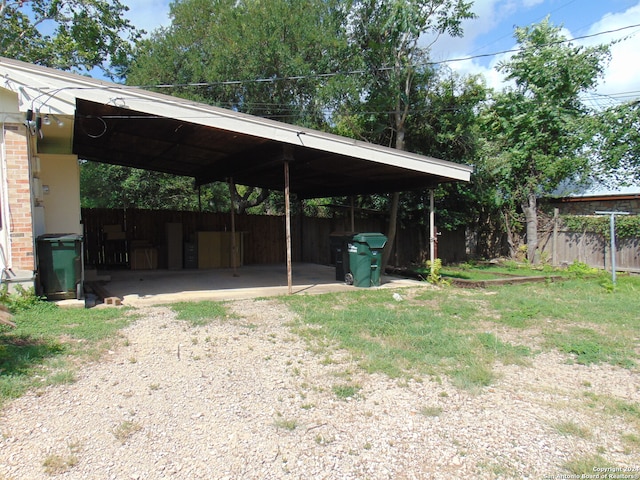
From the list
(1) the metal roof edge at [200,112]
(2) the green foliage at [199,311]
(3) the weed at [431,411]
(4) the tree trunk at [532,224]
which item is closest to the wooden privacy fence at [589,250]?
(4) the tree trunk at [532,224]

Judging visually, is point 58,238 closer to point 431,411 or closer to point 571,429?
point 431,411

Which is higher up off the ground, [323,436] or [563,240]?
[563,240]

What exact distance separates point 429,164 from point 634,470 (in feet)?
23.9

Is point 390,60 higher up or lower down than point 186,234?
higher up

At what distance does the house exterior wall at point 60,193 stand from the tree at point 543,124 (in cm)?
1252

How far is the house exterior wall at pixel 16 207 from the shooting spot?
605 centimetres

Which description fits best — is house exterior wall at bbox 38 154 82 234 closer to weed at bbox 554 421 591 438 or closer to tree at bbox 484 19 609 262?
weed at bbox 554 421 591 438

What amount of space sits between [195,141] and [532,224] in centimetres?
1239

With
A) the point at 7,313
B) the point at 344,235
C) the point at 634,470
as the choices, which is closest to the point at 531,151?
the point at 344,235

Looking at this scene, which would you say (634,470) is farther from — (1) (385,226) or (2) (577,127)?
(2) (577,127)

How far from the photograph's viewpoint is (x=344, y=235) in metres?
9.79

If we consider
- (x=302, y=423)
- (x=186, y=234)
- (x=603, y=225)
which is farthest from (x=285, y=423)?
(x=603, y=225)

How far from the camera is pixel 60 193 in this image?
838 cm

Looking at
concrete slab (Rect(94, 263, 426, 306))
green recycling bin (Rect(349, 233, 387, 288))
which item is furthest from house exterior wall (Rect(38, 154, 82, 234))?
green recycling bin (Rect(349, 233, 387, 288))
